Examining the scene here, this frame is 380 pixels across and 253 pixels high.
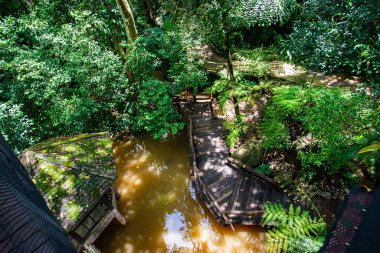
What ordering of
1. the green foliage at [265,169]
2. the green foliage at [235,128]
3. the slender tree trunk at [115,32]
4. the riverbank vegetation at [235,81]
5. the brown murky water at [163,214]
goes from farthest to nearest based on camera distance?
the slender tree trunk at [115,32]
the green foliage at [235,128]
the green foliage at [265,169]
the brown murky water at [163,214]
the riverbank vegetation at [235,81]

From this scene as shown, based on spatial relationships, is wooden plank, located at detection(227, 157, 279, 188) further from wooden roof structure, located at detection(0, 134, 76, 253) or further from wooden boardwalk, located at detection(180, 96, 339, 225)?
wooden roof structure, located at detection(0, 134, 76, 253)

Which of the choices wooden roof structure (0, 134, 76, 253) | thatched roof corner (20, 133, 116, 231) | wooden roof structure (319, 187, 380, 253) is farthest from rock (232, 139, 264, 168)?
wooden roof structure (0, 134, 76, 253)

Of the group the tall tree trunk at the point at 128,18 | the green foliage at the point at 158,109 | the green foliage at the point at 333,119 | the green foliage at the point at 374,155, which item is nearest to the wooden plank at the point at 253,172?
the green foliage at the point at 333,119

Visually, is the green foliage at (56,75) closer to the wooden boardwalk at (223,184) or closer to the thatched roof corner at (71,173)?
the thatched roof corner at (71,173)

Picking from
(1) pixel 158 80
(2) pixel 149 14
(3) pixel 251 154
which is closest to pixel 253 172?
(3) pixel 251 154

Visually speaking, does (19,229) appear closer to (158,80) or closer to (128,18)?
(158,80)

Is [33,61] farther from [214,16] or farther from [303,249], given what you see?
[303,249]
